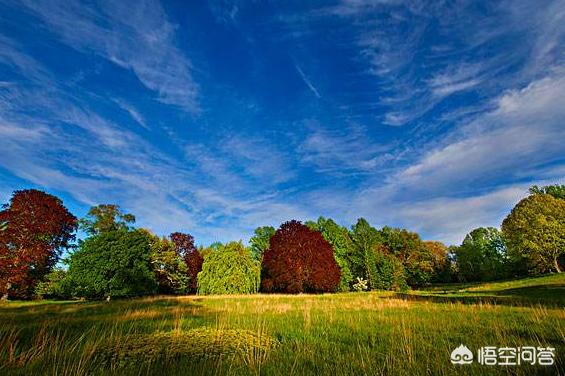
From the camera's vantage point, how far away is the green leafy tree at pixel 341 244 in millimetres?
54203

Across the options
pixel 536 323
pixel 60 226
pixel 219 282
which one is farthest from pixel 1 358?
pixel 60 226

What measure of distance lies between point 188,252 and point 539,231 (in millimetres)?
53544

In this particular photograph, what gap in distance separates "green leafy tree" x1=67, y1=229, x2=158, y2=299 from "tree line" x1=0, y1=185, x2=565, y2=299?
9cm

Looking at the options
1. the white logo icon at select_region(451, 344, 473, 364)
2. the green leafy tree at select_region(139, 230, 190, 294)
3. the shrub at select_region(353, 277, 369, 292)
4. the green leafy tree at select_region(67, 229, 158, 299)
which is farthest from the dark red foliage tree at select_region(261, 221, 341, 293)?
the white logo icon at select_region(451, 344, 473, 364)

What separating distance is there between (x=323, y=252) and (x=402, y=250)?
100 ft

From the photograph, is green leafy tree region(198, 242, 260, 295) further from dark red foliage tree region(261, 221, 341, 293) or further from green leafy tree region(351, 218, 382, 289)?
green leafy tree region(351, 218, 382, 289)

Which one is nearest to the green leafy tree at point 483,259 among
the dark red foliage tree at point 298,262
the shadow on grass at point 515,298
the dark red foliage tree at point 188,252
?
the dark red foliage tree at point 298,262

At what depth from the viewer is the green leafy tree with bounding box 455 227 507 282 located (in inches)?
2379

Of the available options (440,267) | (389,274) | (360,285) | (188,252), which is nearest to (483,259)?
(440,267)

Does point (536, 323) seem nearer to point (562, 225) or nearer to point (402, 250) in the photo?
point (562, 225)

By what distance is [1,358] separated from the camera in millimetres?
4703

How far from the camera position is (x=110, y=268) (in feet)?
89.1

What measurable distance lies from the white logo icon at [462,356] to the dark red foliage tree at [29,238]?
36358 mm

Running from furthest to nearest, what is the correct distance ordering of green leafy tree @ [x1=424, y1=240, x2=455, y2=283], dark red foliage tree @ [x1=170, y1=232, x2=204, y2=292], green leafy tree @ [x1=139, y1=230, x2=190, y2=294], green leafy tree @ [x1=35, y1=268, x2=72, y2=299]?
green leafy tree @ [x1=424, y1=240, x2=455, y2=283] < dark red foliage tree @ [x1=170, y1=232, x2=204, y2=292] < green leafy tree @ [x1=139, y1=230, x2=190, y2=294] < green leafy tree @ [x1=35, y1=268, x2=72, y2=299]
